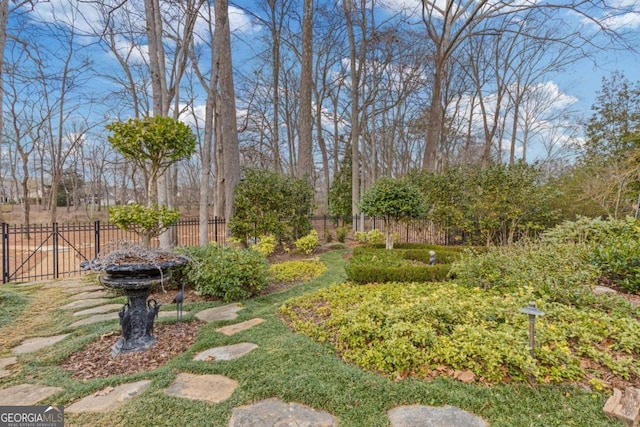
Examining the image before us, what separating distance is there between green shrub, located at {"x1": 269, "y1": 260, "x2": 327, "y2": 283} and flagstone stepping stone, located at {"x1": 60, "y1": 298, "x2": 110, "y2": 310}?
2.52m

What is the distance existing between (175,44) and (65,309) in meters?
8.94

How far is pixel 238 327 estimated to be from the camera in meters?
3.32

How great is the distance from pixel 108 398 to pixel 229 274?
227cm

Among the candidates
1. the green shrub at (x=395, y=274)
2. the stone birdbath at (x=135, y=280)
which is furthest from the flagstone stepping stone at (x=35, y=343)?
the green shrub at (x=395, y=274)

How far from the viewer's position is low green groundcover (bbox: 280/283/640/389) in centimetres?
211

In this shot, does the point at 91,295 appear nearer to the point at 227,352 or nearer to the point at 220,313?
the point at 220,313

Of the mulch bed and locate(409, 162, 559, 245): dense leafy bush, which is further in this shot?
locate(409, 162, 559, 245): dense leafy bush

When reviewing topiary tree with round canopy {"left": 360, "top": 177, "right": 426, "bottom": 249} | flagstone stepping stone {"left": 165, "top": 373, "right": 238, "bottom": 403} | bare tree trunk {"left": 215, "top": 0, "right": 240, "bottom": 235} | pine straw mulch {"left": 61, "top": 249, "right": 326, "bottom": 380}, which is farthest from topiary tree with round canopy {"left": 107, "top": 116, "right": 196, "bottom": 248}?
topiary tree with round canopy {"left": 360, "top": 177, "right": 426, "bottom": 249}

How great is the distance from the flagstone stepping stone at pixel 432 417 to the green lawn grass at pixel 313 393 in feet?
0.15

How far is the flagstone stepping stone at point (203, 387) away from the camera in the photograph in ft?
6.69

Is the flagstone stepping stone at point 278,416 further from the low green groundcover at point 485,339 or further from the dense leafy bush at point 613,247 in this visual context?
the dense leafy bush at point 613,247

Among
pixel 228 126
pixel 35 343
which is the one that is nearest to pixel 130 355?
pixel 35 343

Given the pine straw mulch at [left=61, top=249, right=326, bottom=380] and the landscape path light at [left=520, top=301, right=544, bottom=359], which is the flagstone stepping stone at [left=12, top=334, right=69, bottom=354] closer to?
the pine straw mulch at [left=61, top=249, right=326, bottom=380]

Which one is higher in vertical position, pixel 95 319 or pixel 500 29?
pixel 500 29
